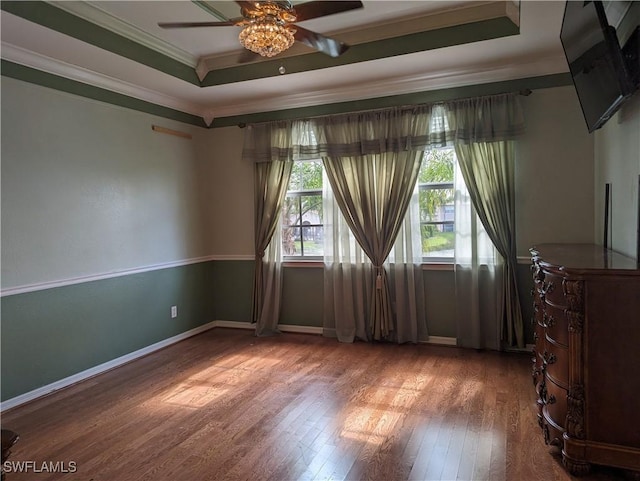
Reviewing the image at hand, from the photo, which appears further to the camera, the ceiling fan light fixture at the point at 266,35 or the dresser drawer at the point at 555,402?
the ceiling fan light fixture at the point at 266,35

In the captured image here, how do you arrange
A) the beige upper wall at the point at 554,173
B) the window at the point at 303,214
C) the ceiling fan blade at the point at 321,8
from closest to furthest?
the ceiling fan blade at the point at 321,8 < the beige upper wall at the point at 554,173 < the window at the point at 303,214

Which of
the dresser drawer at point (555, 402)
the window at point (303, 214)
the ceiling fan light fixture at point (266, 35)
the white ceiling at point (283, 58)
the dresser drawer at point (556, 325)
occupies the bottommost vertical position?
the dresser drawer at point (555, 402)

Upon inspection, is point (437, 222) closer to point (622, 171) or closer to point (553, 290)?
point (622, 171)

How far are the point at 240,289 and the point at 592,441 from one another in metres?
3.78

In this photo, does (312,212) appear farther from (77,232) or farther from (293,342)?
(77,232)

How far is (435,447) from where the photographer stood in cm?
235

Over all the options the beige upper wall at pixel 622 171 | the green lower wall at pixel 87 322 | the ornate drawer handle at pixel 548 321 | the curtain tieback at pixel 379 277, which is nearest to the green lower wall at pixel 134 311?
the green lower wall at pixel 87 322

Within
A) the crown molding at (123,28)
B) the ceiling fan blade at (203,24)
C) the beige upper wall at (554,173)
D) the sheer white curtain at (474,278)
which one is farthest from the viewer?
the sheer white curtain at (474,278)

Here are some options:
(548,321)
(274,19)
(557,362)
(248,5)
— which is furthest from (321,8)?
(557,362)

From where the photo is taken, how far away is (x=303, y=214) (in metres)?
4.73

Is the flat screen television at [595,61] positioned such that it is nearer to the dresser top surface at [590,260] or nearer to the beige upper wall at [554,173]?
the dresser top surface at [590,260]

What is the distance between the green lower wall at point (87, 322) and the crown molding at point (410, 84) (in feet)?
6.59

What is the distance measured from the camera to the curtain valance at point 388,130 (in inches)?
148

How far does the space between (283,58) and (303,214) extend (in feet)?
5.42
